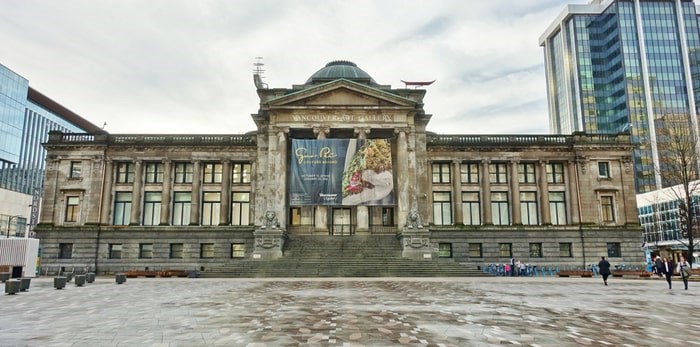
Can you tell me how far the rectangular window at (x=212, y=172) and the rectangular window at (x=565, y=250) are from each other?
128 ft

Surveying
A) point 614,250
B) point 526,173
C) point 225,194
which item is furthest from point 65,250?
point 614,250

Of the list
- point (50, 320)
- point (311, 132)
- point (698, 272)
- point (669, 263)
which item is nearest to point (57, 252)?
point (311, 132)

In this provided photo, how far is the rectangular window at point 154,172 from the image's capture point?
49438 millimetres

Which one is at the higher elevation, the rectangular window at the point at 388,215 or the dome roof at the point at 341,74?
the dome roof at the point at 341,74

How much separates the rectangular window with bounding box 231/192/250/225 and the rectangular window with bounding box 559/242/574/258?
34.7 metres

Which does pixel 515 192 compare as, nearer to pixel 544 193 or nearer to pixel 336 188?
pixel 544 193

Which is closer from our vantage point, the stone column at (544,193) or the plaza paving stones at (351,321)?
the plaza paving stones at (351,321)

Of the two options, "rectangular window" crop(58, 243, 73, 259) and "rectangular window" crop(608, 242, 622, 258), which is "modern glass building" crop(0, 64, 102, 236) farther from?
"rectangular window" crop(608, 242, 622, 258)

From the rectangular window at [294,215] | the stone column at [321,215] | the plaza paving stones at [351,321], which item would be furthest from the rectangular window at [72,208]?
the plaza paving stones at [351,321]

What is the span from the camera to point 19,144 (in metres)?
87.2

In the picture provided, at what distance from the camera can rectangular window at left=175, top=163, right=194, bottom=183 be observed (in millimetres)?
49594

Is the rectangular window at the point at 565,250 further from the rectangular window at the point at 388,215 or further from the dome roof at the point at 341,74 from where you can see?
the dome roof at the point at 341,74

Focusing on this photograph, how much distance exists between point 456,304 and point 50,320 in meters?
13.7

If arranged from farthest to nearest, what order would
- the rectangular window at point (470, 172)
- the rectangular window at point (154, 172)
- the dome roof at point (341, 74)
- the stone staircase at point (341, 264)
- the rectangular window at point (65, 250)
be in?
the dome roof at point (341, 74) < the rectangular window at point (470, 172) < the rectangular window at point (154, 172) < the rectangular window at point (65, 250) < the stone staircase at point (341, 264)
